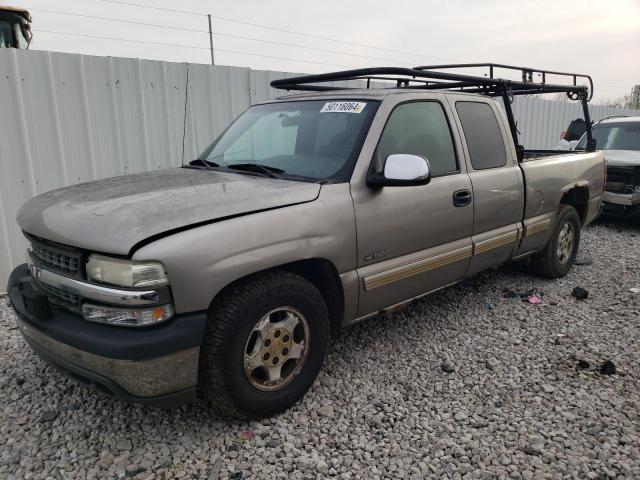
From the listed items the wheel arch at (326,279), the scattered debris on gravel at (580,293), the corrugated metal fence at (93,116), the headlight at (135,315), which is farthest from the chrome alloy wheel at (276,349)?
the corrugated metal fence at (93,116)

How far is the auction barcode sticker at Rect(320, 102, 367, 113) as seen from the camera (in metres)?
3.30

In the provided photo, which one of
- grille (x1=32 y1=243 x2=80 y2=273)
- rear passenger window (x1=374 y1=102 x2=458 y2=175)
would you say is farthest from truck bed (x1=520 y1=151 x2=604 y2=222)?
grille (x1=32 y1=243 x2=80 y2=273)

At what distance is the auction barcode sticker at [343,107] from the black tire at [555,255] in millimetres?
2849

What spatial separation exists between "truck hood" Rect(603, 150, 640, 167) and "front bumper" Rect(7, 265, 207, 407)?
7902mm

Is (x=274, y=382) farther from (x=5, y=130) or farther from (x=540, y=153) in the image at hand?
(x=540, y=153)

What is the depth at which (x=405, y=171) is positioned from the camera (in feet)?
9.45

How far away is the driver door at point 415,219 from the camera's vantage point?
308 cm

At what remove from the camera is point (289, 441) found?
267cm

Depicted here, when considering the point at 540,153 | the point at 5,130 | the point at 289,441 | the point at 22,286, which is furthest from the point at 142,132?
the point at 540,153

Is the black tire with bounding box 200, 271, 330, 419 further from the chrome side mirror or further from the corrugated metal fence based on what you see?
the corrugated metal fence

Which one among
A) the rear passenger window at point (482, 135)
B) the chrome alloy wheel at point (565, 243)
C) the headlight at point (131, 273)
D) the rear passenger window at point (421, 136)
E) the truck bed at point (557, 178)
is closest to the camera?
the headlight at point (131, 273)

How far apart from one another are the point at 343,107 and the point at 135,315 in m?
1.96

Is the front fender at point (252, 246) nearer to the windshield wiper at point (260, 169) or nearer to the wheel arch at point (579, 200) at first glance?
the windshield wiper at point (260, 169)

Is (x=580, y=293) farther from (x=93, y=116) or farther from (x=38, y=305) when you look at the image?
(x=93, y=116)
